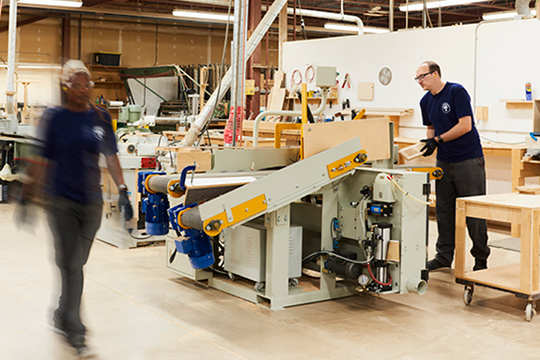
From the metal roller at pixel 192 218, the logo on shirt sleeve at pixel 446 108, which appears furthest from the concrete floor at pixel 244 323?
the logo on shirt sleeve at pixel 446 108

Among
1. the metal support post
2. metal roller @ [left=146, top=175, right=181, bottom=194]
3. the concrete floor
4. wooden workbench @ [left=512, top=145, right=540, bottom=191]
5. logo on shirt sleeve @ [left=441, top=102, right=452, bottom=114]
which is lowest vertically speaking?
the concrete floor

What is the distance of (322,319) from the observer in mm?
3545

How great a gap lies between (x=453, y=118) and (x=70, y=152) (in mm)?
2682

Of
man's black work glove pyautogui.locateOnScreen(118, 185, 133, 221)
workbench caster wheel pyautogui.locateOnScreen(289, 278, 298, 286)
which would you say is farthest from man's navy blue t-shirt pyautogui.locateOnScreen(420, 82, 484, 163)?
man's black work glove pyautogui.locateOnScreen(118, 185, 133, 221)

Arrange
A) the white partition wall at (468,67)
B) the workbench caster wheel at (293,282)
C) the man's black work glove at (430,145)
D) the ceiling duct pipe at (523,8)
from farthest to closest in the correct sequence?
the ceiling duct pipe at (523,8) < the white partition wall at (468,67) < the man's black work glove at (430,145) < the workbench caster wheel at (293,282)

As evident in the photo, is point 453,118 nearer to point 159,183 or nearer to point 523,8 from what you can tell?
point 159,183

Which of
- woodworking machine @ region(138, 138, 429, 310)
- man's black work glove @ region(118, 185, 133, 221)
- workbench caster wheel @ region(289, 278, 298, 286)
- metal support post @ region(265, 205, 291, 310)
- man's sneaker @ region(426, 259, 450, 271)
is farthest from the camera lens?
man's sneaker @ region(426, 259, 450, 271)

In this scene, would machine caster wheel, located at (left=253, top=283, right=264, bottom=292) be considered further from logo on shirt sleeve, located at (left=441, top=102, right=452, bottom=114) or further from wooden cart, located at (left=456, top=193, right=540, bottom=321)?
logo on shirt sleeve, located at (left=441, top=102, right=452, bottom=114)

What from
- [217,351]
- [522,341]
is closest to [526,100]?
[522,341]

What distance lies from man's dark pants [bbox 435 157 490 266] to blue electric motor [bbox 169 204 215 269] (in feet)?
6.08

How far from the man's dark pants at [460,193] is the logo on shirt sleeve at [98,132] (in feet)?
8.36

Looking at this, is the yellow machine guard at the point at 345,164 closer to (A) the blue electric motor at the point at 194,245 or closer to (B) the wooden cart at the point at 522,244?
(B) the wooden cart at the point at 522,244

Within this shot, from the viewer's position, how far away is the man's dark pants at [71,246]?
2729 mm

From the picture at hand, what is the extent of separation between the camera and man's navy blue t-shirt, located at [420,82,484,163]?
14.0 ft
